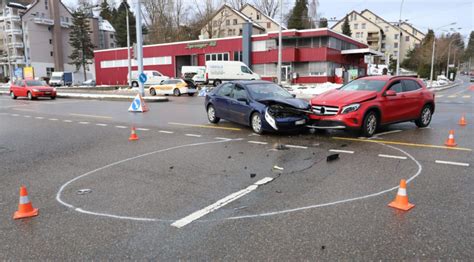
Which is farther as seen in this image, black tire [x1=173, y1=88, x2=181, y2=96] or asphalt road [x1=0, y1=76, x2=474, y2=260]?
black tire [x1=173, y1=88, x2=181, y2=96]

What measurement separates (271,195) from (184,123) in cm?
855

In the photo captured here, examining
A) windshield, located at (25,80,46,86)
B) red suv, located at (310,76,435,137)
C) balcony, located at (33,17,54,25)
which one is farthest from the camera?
balcony, located at (33,17,54,25)

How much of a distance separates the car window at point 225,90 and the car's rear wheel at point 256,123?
1563 millimetres

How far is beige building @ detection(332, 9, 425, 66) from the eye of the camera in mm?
99062

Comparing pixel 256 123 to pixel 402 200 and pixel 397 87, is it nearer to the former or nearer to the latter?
pixel 397 87

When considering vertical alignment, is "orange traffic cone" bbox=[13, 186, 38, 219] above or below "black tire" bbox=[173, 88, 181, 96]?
below

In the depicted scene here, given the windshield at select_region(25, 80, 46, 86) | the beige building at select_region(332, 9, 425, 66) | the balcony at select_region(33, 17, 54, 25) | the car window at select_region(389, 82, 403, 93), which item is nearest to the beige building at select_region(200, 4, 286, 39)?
the beige building at select_region(332, 9, 425, 66)

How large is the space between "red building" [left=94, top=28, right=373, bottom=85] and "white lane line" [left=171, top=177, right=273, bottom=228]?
131ft

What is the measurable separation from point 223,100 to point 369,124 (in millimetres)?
4631

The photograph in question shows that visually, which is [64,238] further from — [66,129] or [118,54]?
[118,54]

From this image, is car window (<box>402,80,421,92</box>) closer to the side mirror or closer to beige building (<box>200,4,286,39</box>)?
the side mirror

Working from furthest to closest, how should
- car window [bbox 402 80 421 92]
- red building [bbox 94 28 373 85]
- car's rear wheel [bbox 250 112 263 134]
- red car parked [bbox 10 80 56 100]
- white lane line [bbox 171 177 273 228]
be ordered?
red building [bbox 94 28 373 85] → red car parked [bbox 10 80 56 100] → car window [bbox 402 80 421 92] → car's rear wheel [bbox 250 112 263 134] → white lane line [bbox 171 177 273 228]

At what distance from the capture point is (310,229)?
4.19 m

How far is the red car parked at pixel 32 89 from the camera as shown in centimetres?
2731
